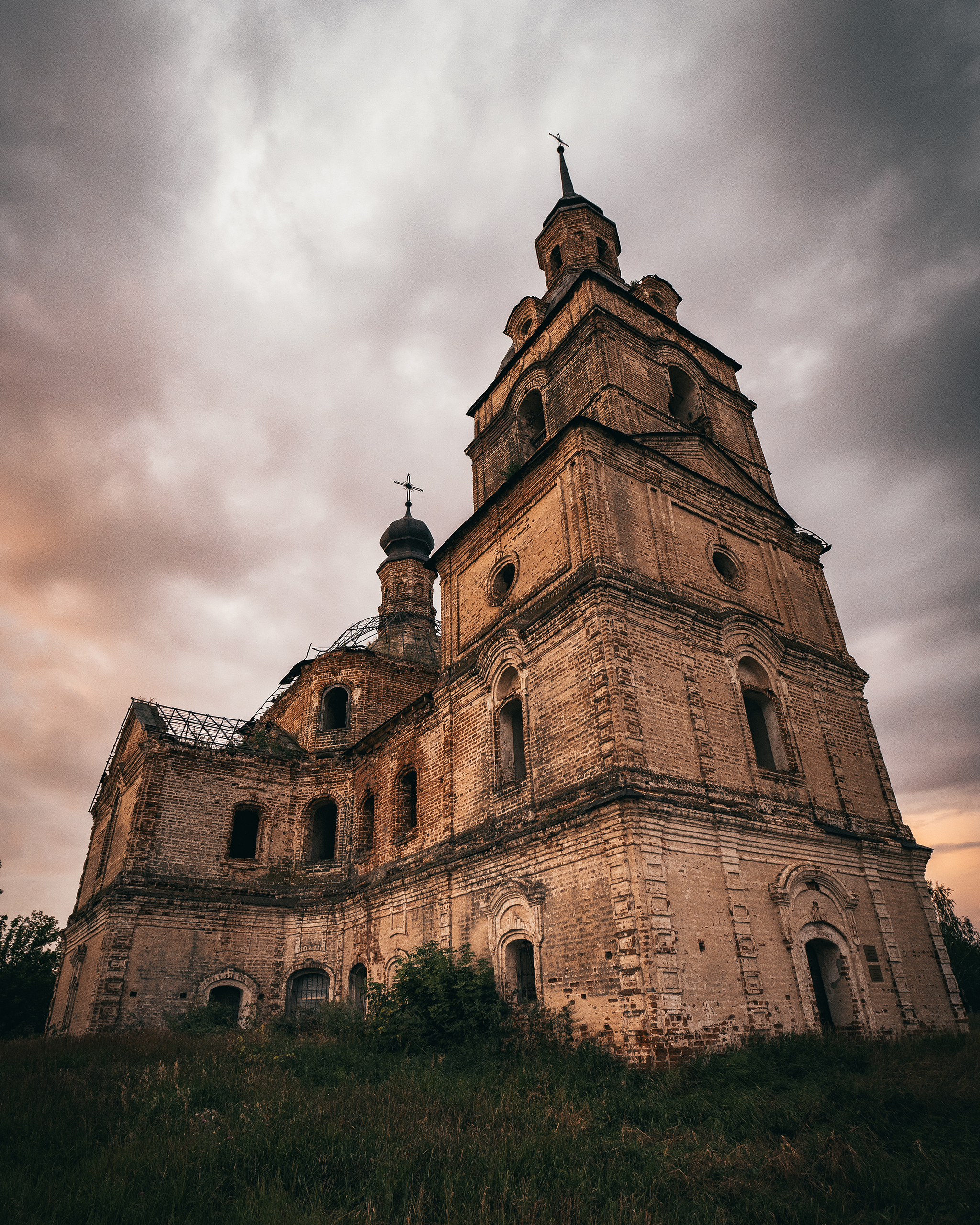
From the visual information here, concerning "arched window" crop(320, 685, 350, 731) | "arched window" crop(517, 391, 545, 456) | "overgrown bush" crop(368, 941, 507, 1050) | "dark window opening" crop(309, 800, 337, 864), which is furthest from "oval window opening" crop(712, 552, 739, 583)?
"dark window opening" crop(309, 800, 337, 864)

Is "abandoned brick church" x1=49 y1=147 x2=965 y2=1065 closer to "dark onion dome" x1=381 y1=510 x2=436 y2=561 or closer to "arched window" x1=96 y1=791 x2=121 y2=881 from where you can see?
"arched window" x1=96 y1=791 x2=121 y2=881

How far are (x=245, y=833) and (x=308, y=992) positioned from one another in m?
4.17

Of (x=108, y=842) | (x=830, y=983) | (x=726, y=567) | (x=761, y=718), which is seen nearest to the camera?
(x=830, y=983)

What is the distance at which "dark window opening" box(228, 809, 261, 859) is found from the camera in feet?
60.0

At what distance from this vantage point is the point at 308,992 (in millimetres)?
17062

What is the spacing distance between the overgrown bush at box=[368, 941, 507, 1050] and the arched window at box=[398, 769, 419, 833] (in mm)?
4247

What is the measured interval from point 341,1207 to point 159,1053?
7.42m

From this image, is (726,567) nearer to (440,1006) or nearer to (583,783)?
(583,783)

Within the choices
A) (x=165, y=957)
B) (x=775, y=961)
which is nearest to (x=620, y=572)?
(x=775, y=961)

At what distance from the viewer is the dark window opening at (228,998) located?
52.7ft

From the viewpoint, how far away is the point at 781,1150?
5820mm

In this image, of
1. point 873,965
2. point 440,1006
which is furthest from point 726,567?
point 440,1006

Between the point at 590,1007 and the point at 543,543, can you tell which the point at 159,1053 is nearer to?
the point at 590,1007

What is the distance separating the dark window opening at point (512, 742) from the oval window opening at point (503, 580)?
2.43 metres
